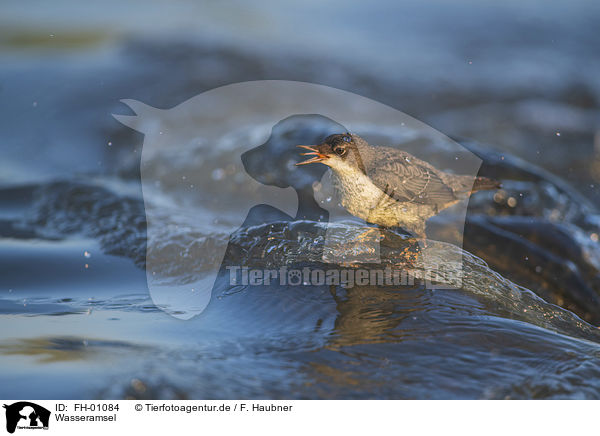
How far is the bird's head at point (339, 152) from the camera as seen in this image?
4645mm

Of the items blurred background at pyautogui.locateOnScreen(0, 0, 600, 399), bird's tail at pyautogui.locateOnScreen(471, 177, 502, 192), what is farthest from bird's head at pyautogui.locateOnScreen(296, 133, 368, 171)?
bird's tail at pyautogui.locateOnScreen(471, 177, 502, 192)

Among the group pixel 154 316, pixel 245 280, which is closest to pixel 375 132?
pixel 245 280

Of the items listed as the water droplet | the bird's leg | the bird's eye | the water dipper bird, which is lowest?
the bird's leg

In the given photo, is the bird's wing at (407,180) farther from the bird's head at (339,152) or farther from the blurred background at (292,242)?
the blurred background at (292,242)

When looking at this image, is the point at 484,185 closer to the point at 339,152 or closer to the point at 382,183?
the point at 382,183

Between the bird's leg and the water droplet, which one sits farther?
the water droplet

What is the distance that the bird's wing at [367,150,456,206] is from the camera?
475 centimetres

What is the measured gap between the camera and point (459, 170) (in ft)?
23.4
